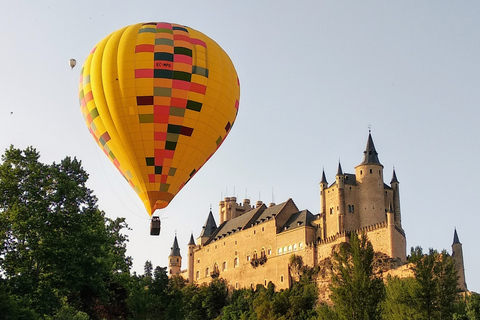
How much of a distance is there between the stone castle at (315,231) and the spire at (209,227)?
7496 mm

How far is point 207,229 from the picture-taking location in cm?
12594

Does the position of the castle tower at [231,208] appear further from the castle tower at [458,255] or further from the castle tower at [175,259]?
the castle tower at [458,255]

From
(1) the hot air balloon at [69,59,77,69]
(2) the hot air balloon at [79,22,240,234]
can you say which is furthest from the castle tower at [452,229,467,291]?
(1) the hot air balloon at [69,59,77,69]

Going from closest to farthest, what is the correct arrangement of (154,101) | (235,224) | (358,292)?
(154,101) → (358,292) → (235,224)

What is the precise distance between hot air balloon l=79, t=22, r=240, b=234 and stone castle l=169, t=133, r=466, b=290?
51.4 m

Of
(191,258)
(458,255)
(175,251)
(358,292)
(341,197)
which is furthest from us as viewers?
(175,251)

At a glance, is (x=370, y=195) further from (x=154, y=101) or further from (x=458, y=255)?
(x=154, y=101)

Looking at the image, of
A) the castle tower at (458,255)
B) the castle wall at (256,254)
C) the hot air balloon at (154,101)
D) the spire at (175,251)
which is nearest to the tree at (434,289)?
the hot air balloon at (154,101)

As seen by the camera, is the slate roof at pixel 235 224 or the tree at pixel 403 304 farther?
the slate roof at pixel 235 224

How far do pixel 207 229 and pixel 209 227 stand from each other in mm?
686

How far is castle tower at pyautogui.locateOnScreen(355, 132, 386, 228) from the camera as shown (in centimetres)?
8919

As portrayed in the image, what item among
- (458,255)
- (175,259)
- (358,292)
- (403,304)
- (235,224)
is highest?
(235,224)

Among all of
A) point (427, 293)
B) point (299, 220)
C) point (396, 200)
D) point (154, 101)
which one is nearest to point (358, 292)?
point (427, 293)

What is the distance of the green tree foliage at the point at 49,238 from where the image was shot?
4057 centimetres
